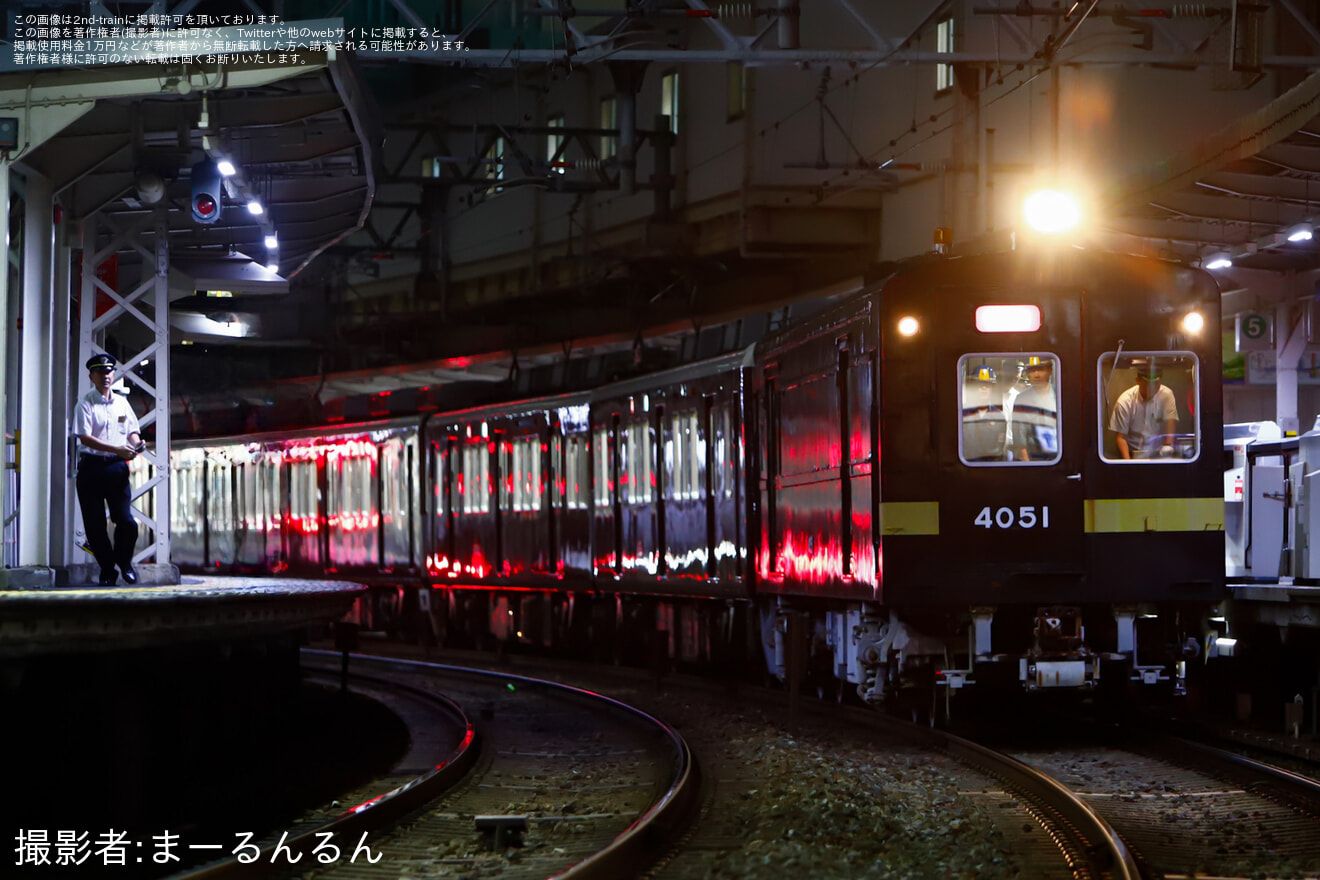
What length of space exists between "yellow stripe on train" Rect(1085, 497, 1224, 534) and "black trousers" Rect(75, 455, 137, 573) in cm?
650

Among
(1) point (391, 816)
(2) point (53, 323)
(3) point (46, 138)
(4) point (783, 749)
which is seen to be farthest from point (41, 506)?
(4) point (783, 749)

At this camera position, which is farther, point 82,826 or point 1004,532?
point 1004,532

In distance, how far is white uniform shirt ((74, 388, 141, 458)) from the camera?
11.8m

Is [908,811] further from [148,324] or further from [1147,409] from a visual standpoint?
[148,324]

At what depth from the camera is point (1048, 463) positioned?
11695 millimetres

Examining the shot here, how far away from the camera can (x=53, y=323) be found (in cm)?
1324

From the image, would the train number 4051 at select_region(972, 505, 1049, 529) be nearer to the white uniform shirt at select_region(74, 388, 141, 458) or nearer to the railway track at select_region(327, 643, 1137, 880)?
the railway track at select_region(327, 643, 1137, 880)

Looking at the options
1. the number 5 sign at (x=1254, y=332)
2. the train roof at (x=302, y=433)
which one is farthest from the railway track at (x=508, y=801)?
the train roof at (x=302, y=433)

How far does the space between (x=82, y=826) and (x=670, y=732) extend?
445 centimetres

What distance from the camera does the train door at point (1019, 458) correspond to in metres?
11.7

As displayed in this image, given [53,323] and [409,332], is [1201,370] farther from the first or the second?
[409,332]

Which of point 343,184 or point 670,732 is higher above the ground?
point 343,184

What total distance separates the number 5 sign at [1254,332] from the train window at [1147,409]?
609 cm

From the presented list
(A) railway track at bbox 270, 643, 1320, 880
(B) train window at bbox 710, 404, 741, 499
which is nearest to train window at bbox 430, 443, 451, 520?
(B) train window at bbox 710, 404, 741, 499
